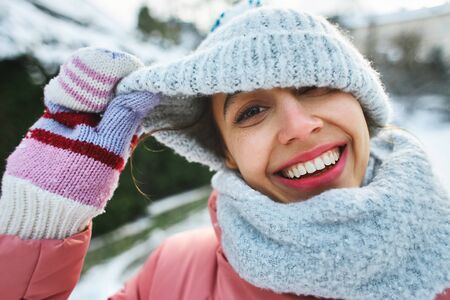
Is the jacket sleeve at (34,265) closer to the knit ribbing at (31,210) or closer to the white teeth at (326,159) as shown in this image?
the knit ribbing at (31,210)

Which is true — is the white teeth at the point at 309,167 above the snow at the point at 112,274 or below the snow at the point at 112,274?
above

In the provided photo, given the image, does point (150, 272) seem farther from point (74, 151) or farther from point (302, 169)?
point (302, 169)

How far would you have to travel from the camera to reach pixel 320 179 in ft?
4.25

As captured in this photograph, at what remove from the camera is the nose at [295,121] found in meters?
1.22

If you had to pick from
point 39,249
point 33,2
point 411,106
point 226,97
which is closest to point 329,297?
point 226,97

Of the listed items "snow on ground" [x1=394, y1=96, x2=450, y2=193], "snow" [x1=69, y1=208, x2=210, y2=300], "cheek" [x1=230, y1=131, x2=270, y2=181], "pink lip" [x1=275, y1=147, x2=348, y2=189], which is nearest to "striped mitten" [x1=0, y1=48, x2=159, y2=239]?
"cheek" [x1=230, y1=131, x2=270, y2=181]

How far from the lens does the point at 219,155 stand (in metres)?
1.73

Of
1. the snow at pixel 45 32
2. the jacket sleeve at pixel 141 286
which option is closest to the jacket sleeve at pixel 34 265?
the jacket sleeve at pixel 141 286

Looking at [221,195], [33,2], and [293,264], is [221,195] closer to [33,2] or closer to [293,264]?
[293,264]

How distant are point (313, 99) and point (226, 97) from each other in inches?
12.6

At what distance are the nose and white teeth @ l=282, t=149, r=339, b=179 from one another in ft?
0.31

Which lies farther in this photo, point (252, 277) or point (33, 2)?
point (33, 2)

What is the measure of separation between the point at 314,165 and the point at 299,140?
0.36 feet

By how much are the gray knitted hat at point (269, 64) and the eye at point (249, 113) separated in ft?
0.47
